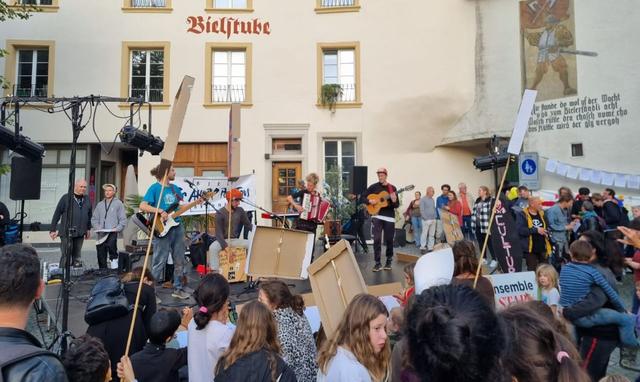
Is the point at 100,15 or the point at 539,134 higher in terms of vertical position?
the point at 100,15

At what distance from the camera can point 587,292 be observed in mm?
3820

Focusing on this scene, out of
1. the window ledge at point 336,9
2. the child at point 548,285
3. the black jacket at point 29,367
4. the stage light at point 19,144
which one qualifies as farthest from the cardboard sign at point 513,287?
the window ledge at point 336,9

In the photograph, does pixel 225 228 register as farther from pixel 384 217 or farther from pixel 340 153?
pixel 340 153

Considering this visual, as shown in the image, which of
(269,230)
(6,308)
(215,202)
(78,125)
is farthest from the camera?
(215,202)

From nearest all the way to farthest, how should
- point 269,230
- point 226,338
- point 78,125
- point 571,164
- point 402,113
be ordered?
1. point 226,338
2. point 78,125
3. point 269,230
4. point 571,164
5. point 402,113

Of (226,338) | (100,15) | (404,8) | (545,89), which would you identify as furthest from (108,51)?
(226,338)

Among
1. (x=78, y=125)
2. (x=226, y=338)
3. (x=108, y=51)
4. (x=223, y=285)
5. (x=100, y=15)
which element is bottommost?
(x=226, y=338)

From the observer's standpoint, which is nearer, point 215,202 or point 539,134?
point 215,202

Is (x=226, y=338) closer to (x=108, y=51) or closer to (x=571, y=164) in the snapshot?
(x=571, y=164)

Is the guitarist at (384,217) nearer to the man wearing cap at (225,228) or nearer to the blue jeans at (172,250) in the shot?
the man wearing cap at (225,228)

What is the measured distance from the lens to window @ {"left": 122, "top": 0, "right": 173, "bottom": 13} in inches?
634

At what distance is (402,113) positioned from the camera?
15977 mm

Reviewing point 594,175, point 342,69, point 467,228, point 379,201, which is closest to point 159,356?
point 379,201

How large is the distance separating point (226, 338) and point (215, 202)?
8357 mm
